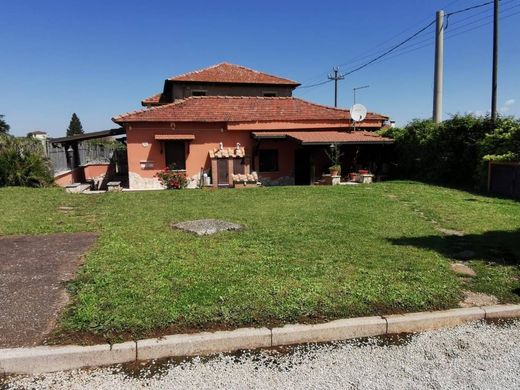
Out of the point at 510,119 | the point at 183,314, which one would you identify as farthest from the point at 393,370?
the point at 510,119

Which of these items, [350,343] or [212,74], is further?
[212,74]

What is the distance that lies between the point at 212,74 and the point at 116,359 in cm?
2345

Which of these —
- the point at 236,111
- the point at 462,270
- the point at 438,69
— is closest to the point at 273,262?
the point at 462,270

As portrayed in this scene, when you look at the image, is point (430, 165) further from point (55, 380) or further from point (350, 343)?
point (55, 380)

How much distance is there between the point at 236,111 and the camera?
20.7m

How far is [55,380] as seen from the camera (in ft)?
10.1

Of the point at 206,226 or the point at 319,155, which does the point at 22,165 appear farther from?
the point at 319,155

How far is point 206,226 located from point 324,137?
40.8 ft

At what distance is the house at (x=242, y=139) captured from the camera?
18.9 m

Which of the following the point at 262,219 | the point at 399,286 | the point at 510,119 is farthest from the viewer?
the point at 510,119

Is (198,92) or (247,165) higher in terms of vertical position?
(198,92)

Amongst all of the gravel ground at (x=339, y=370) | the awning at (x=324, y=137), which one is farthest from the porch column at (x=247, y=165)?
the gravel ground at (x=339, y=370)

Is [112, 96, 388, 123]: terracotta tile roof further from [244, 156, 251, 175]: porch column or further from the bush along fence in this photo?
the bush along fence

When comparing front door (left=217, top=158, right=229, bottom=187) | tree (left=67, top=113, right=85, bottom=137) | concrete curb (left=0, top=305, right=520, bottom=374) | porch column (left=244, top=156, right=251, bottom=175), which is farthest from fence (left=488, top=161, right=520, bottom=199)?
tree (left=67, top=113, right=85, bottom=137)
